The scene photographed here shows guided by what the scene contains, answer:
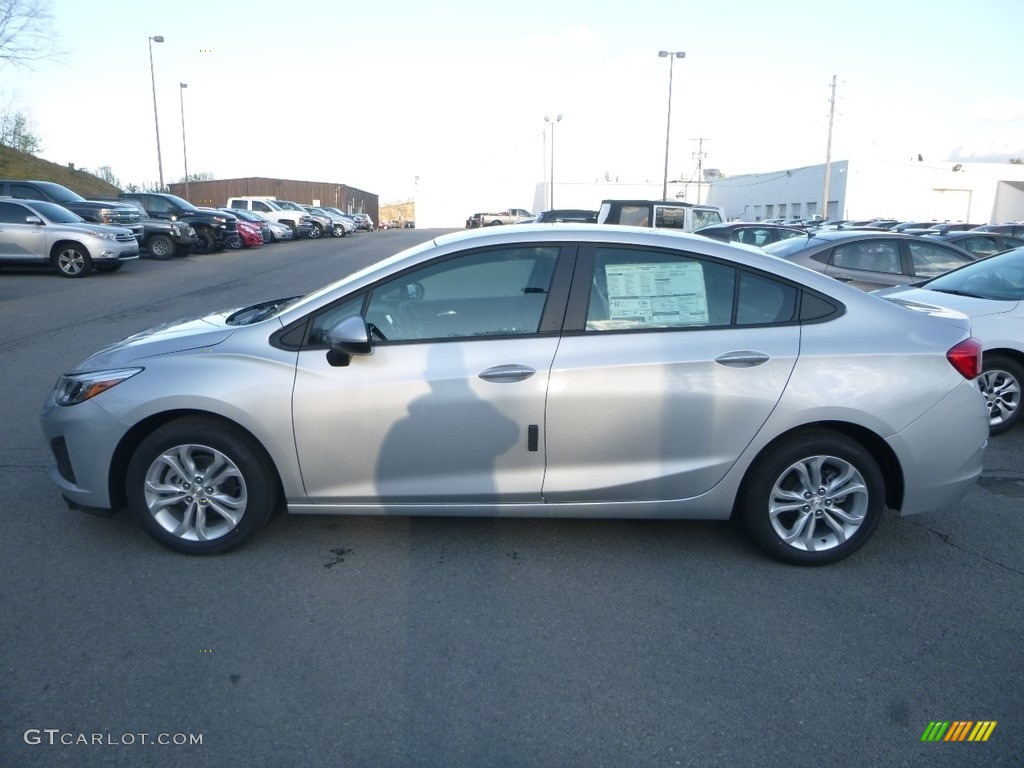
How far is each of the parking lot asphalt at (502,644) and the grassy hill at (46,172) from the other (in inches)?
1592

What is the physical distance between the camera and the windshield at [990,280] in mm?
6957

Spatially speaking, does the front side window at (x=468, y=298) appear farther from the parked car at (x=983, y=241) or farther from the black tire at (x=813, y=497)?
the parked car at (x=983, y=241)

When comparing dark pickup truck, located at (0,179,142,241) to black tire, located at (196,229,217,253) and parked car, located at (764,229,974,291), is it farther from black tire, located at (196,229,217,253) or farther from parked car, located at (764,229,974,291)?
parked car, located at (764,229,974,291)

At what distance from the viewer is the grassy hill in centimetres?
3983

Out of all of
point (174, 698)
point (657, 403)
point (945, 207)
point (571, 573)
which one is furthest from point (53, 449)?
point (945, 207)

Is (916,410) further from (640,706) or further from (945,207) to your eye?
(945,207)

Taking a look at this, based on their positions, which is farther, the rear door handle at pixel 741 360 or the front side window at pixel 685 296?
the front side window at pixel 685 296

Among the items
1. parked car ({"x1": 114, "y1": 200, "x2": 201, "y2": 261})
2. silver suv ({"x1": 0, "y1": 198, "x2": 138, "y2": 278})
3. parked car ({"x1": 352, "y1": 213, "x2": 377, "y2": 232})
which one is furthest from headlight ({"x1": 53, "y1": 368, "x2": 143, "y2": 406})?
parked car ({"x1": 352, "y1": 213, "x2": 377, "y2": 232})

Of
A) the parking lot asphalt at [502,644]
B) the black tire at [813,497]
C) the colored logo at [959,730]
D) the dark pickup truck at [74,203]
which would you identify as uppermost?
the dark pickup truck at [74,203]

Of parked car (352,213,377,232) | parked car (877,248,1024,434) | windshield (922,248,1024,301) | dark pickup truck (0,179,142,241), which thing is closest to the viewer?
parked car (877,248,1024,434)

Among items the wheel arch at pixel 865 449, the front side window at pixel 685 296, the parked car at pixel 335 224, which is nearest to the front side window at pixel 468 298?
the front side window at pixel 685 296

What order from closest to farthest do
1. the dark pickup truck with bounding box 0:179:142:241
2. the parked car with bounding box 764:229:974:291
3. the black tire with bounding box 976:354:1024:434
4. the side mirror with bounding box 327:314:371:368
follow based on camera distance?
the side mirror with bounding box 327:314:371:368 → the black tire with bounding box 976:354:1024:434 → the parked car with bounding box 764:229:974:291 → the dark pickup truck with bounding box 0:179:142:241

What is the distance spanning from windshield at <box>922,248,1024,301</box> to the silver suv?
54.5 feet

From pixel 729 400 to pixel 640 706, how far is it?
62.9 inches
